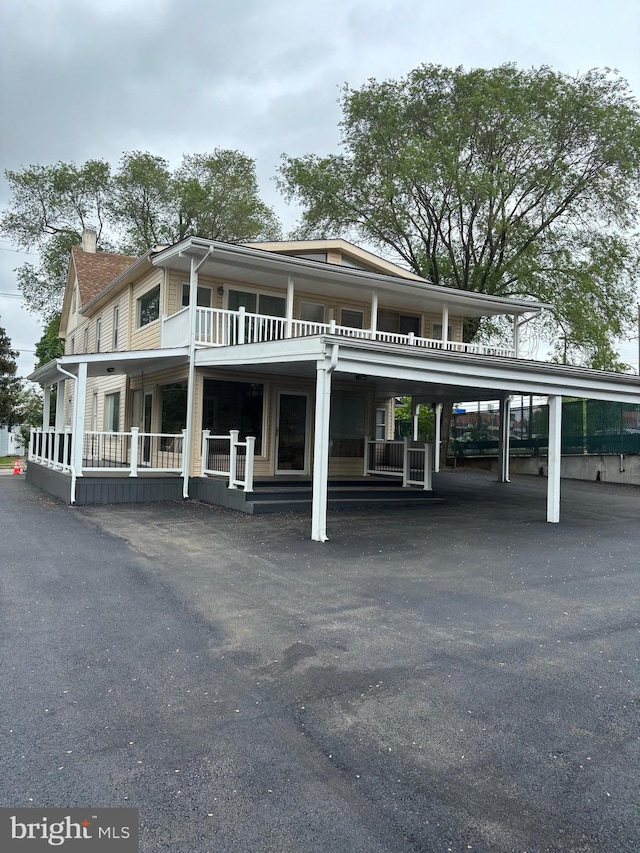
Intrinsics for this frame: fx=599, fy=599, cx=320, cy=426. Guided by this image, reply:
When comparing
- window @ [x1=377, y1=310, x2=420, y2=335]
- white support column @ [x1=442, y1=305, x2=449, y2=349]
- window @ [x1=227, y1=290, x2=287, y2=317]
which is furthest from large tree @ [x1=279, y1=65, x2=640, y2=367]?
window @ [x1=227, y1=290, x2=287, y2=317]

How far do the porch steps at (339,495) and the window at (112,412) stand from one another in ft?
25.3

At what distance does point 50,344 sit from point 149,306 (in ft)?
70.0

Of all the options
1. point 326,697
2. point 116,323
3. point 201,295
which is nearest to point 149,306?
point 201,295

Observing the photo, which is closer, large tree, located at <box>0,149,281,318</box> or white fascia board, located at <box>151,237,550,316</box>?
white fascia board, located at <box>151,237,550,316</box>

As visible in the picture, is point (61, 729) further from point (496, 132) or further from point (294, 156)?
point (294, 156)

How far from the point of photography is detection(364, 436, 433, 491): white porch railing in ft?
46.9

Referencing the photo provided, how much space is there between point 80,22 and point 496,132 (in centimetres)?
1622

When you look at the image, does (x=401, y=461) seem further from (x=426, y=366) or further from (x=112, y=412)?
(x=112, y=412)

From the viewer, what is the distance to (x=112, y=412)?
18.8m

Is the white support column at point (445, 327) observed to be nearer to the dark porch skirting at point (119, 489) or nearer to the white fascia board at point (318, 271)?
the white fascia board at point (318, 271)

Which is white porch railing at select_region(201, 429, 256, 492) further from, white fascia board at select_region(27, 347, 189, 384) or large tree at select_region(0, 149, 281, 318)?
large tree at select_region(0, 149, 281, 318)

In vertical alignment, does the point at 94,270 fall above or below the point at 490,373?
above

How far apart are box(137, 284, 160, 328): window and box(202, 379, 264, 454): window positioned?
2919 millimetres

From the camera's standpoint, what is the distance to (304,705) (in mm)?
3523
